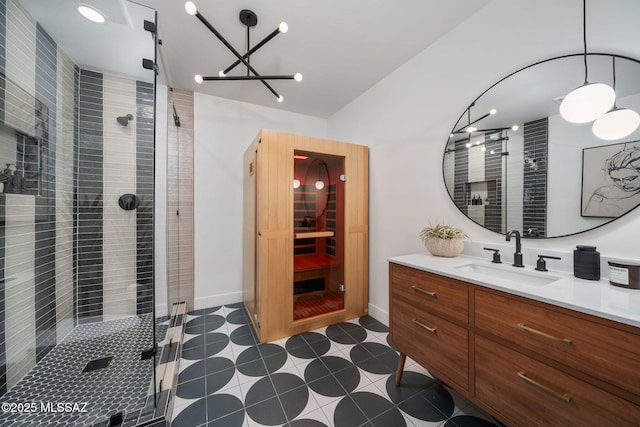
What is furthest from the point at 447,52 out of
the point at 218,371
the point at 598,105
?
the point at 218,371

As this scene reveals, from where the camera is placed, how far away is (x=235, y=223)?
9.38 ft

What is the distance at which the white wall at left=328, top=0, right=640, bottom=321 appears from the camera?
3.60ft

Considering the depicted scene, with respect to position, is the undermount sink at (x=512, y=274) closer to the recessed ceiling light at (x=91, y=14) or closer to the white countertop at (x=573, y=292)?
the white countertop at (x=573, y=292)

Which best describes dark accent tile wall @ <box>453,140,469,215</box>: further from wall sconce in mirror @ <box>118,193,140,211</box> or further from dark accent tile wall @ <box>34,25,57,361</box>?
dark accent tile wall @ <box>34,25,57,361</box>

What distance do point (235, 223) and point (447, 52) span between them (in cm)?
282

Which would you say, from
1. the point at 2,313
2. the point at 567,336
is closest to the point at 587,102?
the point at 567,336

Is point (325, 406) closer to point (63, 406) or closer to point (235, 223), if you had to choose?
point (63, 406)

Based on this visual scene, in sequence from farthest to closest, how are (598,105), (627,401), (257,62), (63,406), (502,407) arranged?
(257,62) < (63,406) < (598,105) < (502,407) < (627,401)

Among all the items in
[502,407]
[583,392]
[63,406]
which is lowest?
[63,406]

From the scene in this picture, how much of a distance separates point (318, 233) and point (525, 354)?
173 cm

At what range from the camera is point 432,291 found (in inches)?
49.6

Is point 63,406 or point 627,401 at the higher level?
point 627,401

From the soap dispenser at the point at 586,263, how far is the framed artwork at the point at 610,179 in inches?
8.5

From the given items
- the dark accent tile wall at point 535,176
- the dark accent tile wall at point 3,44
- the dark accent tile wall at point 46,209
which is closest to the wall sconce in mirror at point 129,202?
the dark accent tile wall at point 46,209
